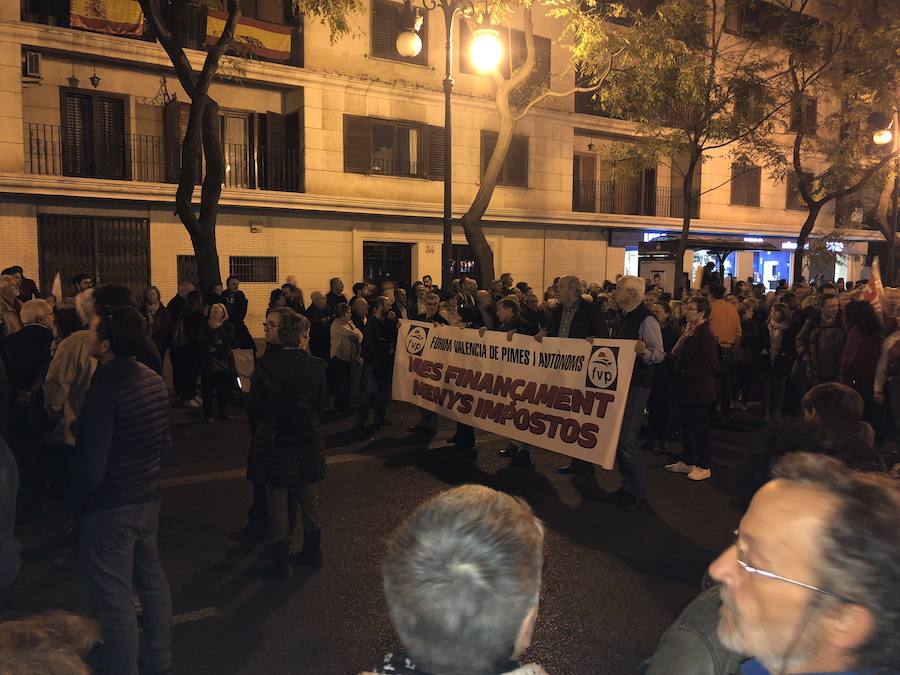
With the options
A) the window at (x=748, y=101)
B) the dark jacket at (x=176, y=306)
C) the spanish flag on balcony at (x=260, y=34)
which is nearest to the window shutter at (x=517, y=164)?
the window at (x=748, y=101)

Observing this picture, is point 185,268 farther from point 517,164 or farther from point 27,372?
point 27,372

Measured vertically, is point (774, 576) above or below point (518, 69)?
below

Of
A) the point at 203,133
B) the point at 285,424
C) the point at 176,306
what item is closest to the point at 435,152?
the point at 203,133

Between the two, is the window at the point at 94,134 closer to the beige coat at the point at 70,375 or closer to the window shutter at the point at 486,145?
the window shutter at the point at 486,145

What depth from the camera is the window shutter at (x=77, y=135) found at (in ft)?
63.5

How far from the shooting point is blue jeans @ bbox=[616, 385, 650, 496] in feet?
22.0

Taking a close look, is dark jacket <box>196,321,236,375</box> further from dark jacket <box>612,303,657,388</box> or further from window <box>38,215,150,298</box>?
window <box>38,215,150,298</box>

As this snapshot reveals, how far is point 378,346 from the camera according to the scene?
1007 cm

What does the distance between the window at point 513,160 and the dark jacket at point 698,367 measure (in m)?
18.0

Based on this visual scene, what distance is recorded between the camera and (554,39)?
25.6 meters

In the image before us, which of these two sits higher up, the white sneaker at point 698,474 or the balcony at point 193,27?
the balcony at point 193,27

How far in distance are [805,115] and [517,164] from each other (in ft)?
35.0

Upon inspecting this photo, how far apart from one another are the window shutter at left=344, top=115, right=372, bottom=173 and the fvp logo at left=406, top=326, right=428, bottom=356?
13.7m

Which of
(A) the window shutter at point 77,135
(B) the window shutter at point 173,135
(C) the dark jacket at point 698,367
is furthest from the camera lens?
(B) the window shutter at point 173,135
